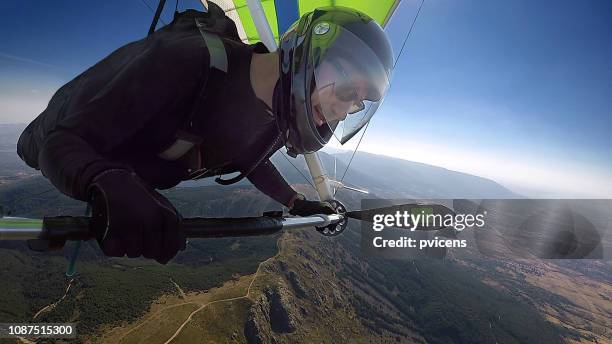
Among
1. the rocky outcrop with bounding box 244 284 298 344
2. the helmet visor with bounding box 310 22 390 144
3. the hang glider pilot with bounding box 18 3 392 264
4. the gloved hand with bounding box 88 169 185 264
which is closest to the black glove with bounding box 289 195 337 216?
the hang glider pilot with bounding box 18 3 392 264

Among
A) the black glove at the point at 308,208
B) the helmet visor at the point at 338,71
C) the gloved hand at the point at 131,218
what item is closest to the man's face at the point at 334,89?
the helmet visor at the point at 338,71

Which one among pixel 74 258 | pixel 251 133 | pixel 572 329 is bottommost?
pixel 572 329

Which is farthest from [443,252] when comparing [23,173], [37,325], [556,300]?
[23,173]

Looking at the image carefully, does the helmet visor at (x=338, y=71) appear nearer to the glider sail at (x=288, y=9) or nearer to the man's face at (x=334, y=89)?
the man's face at (x=334, y=89)

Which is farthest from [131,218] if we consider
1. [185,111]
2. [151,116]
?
[185,111]

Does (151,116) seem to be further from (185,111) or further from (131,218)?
(131,218)

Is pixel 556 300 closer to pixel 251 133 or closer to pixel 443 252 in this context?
pixel 443 252
